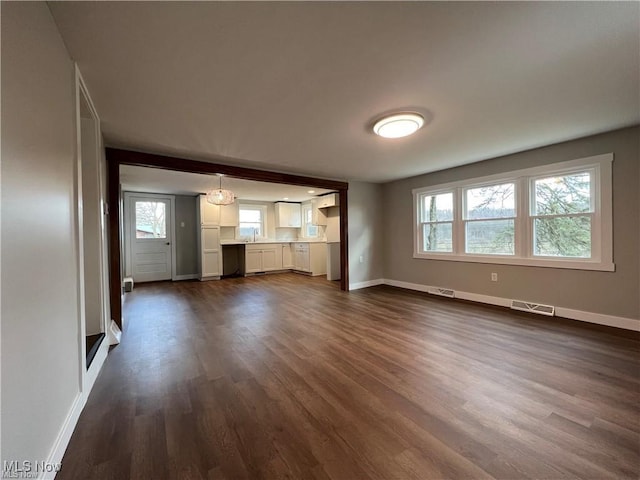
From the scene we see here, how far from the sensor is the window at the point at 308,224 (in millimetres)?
8398

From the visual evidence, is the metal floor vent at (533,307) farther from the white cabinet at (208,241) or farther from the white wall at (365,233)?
the white cabinet at (208,241)

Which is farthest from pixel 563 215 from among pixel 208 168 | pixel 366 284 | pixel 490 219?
pixel 208 168

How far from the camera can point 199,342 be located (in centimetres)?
281

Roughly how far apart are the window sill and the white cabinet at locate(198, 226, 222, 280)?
505cm

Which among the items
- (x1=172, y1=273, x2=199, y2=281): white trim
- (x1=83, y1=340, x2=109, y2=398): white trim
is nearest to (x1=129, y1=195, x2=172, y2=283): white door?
(x1=172, y1=273, x2=199, y2=281): white trim

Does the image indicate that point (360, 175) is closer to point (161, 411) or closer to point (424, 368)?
point (424, 368)

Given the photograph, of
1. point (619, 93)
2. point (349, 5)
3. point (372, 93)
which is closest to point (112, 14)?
point (349, 5)

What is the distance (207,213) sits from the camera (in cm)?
693

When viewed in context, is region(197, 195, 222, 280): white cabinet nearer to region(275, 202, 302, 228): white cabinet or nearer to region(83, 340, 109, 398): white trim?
region(275, 202, 302, 228): white cabinet

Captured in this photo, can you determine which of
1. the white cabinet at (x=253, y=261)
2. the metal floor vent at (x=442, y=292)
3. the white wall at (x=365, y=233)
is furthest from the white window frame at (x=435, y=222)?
the white cabinet at (x=253, y=261)

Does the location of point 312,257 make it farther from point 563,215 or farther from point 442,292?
point 563,215

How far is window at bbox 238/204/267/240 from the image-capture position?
7.98 m

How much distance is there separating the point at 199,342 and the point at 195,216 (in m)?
5.19

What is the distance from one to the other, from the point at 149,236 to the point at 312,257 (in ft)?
13.5
